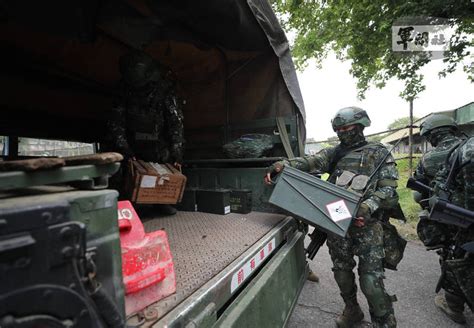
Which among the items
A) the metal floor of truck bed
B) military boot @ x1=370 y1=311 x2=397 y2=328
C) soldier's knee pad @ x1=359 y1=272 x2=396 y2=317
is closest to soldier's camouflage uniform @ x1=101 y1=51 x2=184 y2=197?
the metal floor of truck bed

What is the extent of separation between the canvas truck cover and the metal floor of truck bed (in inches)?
47.1

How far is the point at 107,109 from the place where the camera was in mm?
3539

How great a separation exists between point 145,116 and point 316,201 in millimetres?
1966

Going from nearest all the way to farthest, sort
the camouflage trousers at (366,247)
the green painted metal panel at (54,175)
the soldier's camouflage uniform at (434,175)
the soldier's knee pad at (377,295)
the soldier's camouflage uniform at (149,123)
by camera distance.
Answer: the green painted metal panel at (54,175) → the soldier's knee pad at (377,295) → the camouflage trousers at (366,247) → the soldier's camouflage uniform at (149,123) → the soldier's camouflage uniform at (434,175)

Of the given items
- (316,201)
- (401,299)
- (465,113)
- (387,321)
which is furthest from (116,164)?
(465,113)

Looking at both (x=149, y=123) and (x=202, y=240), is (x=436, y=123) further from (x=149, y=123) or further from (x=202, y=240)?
(x=149, y=123)

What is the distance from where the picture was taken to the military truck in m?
0.56

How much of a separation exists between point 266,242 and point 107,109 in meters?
3.03

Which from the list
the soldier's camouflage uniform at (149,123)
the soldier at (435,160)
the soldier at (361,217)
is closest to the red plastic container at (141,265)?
the soldier at (361,217)

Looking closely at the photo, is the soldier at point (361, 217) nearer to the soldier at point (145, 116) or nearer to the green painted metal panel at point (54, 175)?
the soldier at point (145, 116)

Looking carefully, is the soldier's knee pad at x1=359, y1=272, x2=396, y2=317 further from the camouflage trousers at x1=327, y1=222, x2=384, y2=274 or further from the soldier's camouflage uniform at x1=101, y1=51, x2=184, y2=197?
the soldier's camouflage uniform at x1=101, y1=51, x2=184, y2=197

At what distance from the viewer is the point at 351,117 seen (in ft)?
8.12

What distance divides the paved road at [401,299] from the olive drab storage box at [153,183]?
5.83ft

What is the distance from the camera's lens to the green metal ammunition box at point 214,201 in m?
2.61
